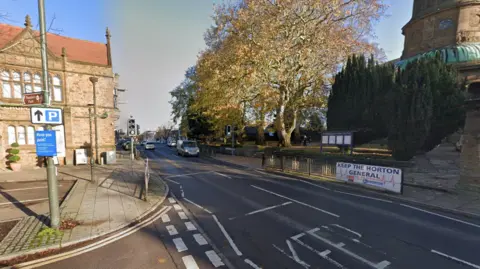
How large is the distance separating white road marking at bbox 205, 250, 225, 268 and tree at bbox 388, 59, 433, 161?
1305cm

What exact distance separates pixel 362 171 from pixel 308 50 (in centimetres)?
1180

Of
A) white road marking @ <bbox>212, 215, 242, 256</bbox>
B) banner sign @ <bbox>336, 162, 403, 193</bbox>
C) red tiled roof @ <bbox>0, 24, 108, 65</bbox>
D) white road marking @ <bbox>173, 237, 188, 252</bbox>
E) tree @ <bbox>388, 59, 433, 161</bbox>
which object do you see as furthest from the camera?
red tiled roof @ <bbox>0, 24, 108, 65</bbox>

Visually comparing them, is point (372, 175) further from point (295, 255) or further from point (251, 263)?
point (251, 263)

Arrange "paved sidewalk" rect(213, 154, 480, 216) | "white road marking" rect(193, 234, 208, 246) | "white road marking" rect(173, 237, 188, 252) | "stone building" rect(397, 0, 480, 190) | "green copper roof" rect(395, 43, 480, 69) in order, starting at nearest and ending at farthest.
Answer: "white road marking" rect(173, 237, 188, 252) < "white road marking" rect(193, 234, 208, 246) < "paved sidewalk" rect(213, 154, 480, 216) < "stone building" rect(397, 0, 480, 190) < "green copper roof" rect(395, 43, 480, 69)

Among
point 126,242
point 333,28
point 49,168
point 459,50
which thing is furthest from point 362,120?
point 459,50

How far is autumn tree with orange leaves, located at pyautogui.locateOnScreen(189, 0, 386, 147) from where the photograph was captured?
18.0 m

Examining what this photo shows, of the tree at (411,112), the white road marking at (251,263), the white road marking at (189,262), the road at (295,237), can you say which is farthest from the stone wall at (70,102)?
the tree at (411,112)

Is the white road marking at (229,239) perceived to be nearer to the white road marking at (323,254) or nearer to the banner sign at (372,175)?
the white road marking at (323,254)

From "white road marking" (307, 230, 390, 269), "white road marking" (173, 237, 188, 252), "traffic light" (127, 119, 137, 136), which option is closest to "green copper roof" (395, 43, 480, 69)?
"white road marking" (307, 230, 390, 269)

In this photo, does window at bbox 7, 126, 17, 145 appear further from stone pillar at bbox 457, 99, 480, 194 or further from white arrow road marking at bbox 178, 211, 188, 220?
stone pillar at bbox 457, 99, 480, 194

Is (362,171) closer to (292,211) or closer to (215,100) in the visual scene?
(292,211)

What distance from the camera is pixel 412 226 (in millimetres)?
6215

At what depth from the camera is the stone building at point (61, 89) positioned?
1655cm

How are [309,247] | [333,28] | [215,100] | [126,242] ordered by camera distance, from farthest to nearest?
[215,100] < [333,28] < [126,242] < [309,247]
